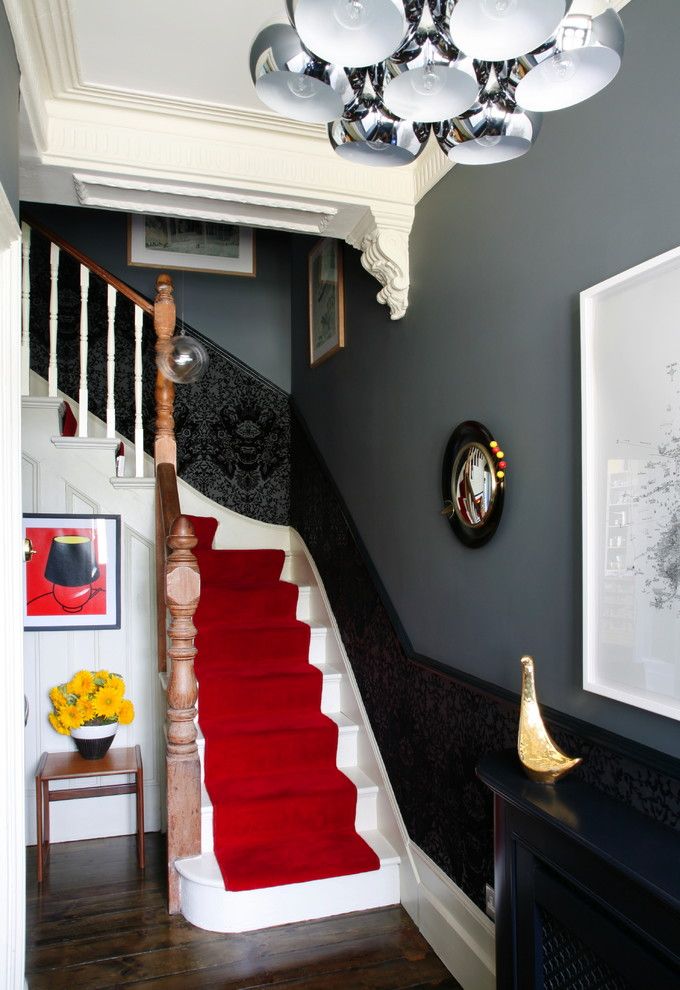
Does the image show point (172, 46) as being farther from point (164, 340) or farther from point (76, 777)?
point (76, 777)

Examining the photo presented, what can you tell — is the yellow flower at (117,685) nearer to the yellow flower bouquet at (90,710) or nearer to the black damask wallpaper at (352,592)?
the yellow flower bouquet at (90,710)

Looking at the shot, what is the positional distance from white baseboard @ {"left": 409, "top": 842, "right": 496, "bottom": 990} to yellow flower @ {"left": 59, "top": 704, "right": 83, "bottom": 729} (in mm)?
1978

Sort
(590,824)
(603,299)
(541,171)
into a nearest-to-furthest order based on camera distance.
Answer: (590,824) < (603,299) < (541,171)

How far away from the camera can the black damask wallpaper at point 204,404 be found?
5.36m

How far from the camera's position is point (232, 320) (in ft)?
18.7

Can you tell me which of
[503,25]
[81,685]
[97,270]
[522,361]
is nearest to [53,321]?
[97,270]

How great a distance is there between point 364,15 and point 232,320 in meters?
4.81

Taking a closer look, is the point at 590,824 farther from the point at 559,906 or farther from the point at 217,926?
the point at 217,926

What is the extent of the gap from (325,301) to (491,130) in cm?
341

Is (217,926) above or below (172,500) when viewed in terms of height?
below

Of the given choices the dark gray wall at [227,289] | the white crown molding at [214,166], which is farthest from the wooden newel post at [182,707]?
the dark gray wall at [227,289]

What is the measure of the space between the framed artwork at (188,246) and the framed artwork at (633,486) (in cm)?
422

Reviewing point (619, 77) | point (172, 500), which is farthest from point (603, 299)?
point (172, 500)

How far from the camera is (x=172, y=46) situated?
2.52 m
